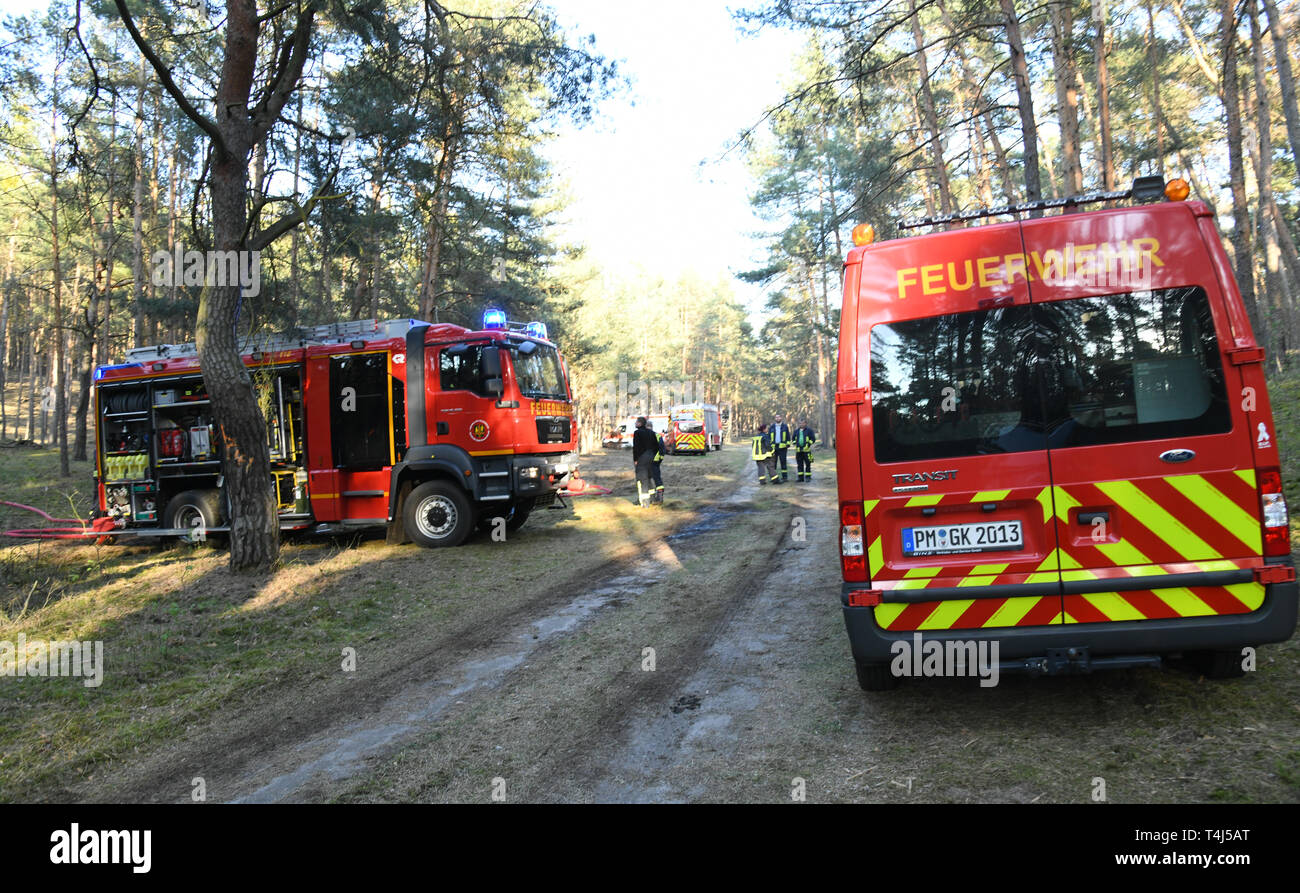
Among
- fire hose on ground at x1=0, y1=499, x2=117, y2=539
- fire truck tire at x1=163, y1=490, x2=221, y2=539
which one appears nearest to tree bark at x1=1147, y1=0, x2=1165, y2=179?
fire truck tire at x1=163, y1=490, x2=221, y2=539

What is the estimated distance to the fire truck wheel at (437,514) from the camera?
38.2 feet

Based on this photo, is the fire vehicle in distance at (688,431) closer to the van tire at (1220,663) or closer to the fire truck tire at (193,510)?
the fire truck tire at (193,510)

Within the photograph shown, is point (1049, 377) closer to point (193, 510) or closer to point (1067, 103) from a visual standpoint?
point (1067, 103)

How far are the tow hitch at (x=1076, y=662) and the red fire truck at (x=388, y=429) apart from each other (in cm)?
842

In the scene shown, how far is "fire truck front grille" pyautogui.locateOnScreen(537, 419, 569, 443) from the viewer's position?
1221cm

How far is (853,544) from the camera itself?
14.3 feet

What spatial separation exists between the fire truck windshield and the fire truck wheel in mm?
1923

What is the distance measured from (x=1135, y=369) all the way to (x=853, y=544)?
5.70 feet

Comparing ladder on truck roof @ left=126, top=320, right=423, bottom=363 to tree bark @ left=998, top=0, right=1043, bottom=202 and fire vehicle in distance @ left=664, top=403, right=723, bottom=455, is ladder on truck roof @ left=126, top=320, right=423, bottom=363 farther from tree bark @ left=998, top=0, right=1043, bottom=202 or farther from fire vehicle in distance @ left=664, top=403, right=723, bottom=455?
fire vehicle in distance @ left=664, top=403, right=723, bottom=455

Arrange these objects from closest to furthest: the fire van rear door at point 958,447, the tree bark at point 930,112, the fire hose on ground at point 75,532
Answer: the fire van rear door at point 958,447
the fire hose on ground at point 75,532
the tree bark at point 930,112

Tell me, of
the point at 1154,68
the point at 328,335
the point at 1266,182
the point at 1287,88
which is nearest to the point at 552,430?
the point at 328,335

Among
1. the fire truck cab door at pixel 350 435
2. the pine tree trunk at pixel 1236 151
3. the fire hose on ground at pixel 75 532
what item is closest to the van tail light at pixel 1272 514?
the fire truck cab door at pixel 350 435

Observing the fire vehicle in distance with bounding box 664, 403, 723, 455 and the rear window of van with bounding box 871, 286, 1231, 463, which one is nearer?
the rear window of van with bounding box 871, 286, 1231, 463
